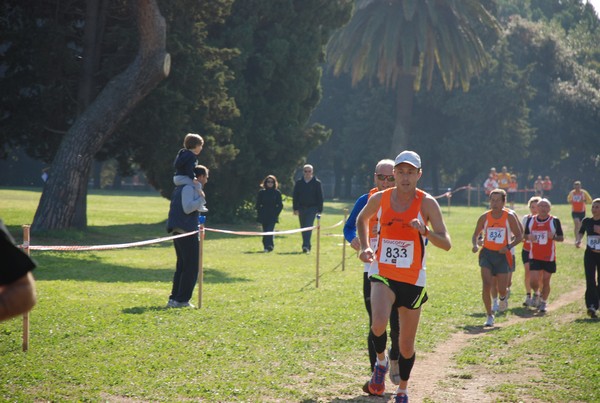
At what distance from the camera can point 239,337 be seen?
10.1 meters

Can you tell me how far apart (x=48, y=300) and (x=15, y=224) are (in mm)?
14453

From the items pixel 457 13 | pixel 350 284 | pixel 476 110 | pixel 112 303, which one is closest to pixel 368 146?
pixel 476 110

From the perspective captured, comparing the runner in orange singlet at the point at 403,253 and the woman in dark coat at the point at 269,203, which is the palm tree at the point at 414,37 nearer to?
the woman in dark coat at the point at 269,203

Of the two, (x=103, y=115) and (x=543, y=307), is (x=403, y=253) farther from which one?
(x=103, y=115)

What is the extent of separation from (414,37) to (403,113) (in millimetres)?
7602

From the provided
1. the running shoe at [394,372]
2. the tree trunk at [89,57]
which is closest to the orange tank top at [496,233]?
the running shoe at [394,372]

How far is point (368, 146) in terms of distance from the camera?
60250 mm

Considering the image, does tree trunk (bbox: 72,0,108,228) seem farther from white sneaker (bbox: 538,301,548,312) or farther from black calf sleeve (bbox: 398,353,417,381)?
black calf sleeve (bbox: 398,353,417,381)

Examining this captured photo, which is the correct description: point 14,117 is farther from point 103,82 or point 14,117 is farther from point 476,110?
point 476,110

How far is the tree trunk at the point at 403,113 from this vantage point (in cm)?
5316

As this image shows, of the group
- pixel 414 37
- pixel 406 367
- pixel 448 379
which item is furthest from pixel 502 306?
pixel 414 37

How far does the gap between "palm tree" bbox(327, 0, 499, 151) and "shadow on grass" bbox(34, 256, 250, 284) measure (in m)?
30.9

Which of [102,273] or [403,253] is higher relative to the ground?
[403,253]

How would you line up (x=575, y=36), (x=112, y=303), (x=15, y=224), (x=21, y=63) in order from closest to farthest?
(x=112, y=303) → (x=21, y=63) → (x=15, y=224) → (x=575, y=36)
